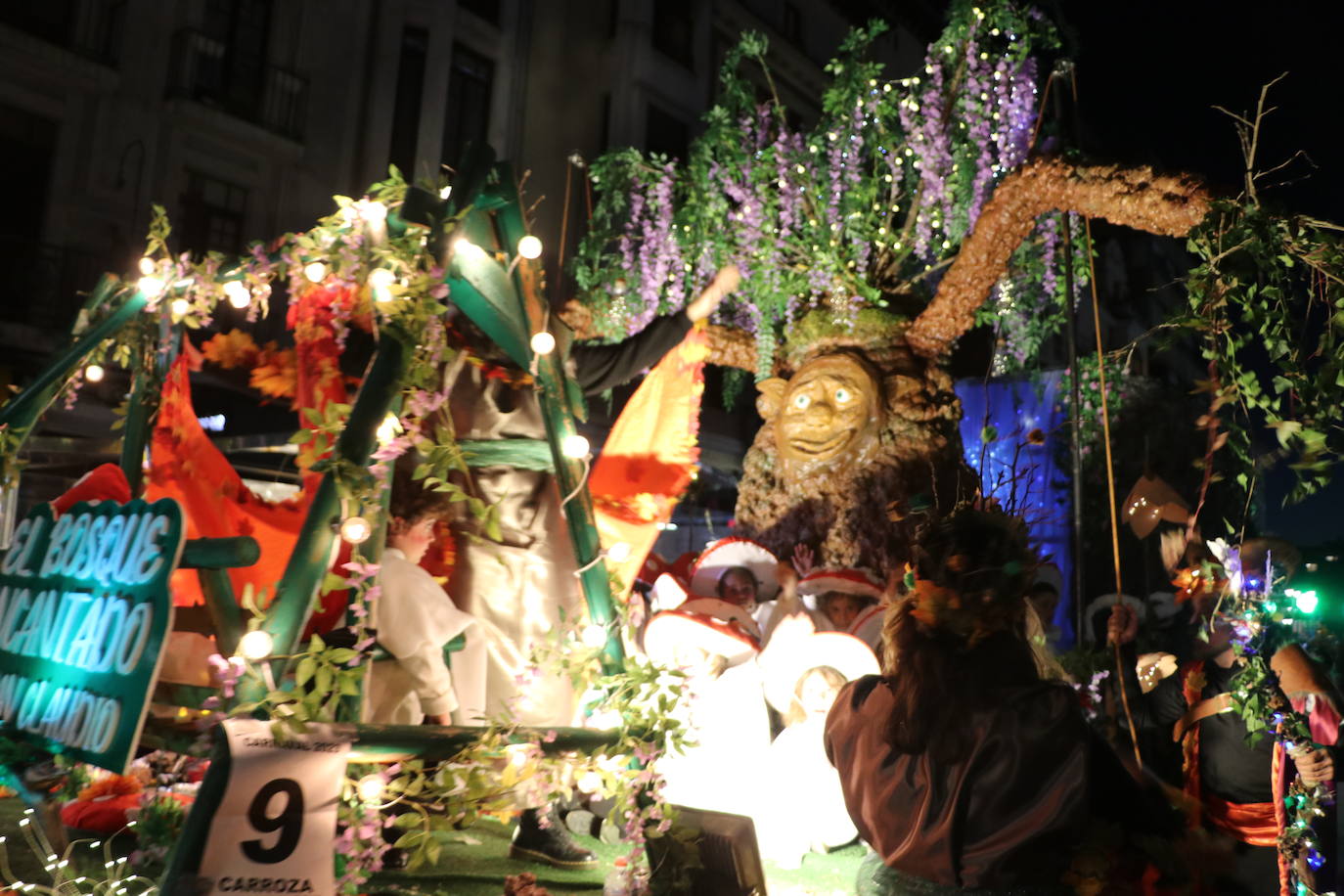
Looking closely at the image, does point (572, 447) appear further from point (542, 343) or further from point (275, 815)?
point (275, 815)

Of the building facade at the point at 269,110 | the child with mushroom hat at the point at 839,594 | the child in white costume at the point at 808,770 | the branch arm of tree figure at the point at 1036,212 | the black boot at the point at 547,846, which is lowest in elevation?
the black boot at the point at 547,846

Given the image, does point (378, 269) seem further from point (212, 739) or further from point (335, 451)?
point (212, 739)

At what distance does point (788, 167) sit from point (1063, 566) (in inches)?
312

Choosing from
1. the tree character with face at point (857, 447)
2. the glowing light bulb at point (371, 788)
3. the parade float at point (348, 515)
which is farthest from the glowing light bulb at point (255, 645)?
the tree character with face at point (857, 447)

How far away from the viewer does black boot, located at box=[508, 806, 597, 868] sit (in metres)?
4.13

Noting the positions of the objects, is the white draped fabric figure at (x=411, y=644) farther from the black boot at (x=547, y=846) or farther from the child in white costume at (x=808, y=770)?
the child in white costume at (x=808, y=770)

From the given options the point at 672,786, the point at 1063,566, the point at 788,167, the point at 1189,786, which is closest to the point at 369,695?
the point at 672,786

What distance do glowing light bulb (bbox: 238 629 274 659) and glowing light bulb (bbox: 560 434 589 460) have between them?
996 millimetres

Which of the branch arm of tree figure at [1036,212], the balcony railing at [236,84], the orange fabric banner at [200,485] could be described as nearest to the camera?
the orange fabric banner at [200,485]

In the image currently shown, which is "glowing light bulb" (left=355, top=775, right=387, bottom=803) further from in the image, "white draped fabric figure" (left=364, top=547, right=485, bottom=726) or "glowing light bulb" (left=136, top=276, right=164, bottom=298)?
"glowing light bulb" (left=136, top=276, right=164, bottom=298)

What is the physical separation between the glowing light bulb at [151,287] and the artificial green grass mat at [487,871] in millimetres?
1949

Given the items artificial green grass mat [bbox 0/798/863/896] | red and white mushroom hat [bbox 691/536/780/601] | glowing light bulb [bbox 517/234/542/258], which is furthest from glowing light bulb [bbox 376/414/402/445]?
red and white mushroom hat [bbox 691/536/780/601]

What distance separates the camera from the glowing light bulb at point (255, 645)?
223cm

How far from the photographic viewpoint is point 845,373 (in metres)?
6.88
